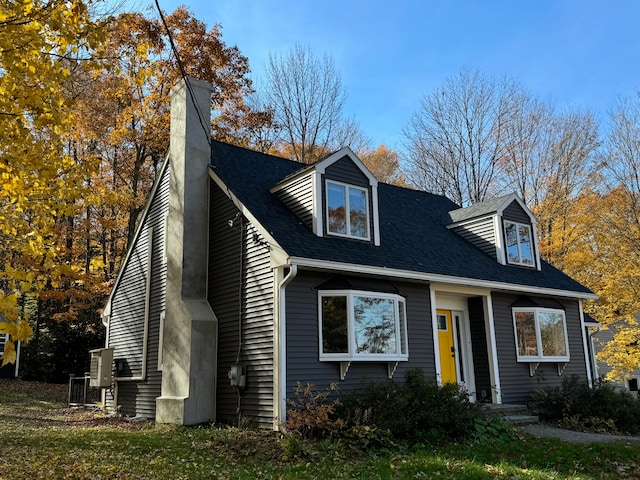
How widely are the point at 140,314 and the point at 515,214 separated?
1083 centimetres

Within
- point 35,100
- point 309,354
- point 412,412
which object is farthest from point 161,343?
point 35,100

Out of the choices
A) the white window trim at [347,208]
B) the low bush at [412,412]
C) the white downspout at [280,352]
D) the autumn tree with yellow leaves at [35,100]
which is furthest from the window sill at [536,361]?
the autumn tree with yellow leaves at [35,100]

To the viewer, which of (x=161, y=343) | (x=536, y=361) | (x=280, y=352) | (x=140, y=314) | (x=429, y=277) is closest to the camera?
(x=280, y=352)

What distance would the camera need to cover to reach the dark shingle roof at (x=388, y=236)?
11.0 metres

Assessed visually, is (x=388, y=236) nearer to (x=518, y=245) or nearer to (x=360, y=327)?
(x=360, y=327)

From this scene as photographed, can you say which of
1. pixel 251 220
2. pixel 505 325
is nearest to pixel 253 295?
pixel 251 220

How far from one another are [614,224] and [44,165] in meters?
19.5

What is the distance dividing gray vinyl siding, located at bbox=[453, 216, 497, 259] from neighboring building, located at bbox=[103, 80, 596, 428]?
0.04 m

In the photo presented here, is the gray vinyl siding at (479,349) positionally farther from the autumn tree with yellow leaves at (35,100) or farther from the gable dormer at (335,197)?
the autumn tree with yellow leaves at (35,100)

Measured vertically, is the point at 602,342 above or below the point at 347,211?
below

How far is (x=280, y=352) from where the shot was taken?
32.3ft

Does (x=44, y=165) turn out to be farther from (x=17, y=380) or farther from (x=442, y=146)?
(x=442, y=146)

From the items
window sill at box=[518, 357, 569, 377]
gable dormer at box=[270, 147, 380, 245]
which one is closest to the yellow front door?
window sill at box=[518, 357, 569, 377]

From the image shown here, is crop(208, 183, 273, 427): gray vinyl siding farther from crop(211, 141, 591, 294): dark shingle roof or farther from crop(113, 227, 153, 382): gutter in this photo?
crop(113, 227, 153, 382): gutter
